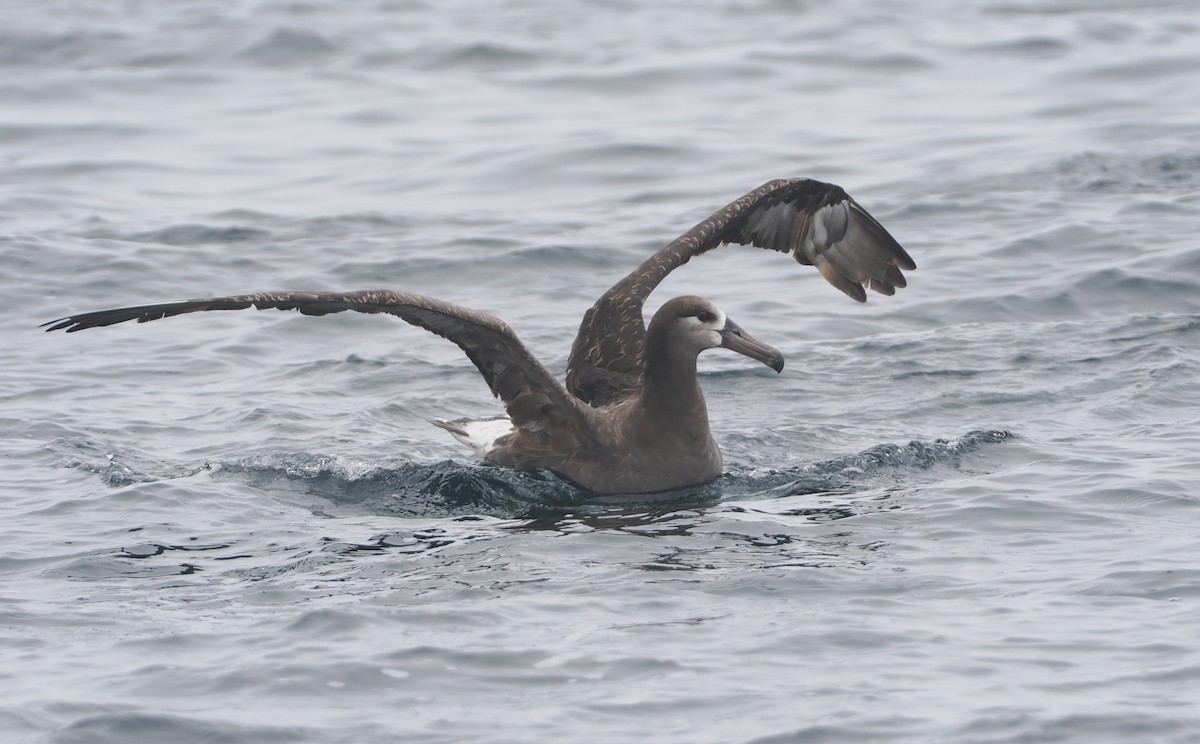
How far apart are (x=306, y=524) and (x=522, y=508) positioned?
1261 millimetres

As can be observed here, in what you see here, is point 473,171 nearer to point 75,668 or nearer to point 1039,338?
point 1039,338

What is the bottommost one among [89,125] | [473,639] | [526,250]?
[473,639]

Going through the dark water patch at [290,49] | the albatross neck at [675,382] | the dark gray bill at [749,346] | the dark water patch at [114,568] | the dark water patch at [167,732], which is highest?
the dark water patch at [290,49]

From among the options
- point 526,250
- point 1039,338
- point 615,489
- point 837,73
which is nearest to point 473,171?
point 526,250

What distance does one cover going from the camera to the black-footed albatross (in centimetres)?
943

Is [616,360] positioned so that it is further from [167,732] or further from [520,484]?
[167,732]

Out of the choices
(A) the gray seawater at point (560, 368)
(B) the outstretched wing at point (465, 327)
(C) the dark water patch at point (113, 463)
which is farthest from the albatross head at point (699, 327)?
(C) the dark water patch at point (113, 463)

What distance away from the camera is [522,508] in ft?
33.5

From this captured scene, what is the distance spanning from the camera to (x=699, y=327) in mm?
10453

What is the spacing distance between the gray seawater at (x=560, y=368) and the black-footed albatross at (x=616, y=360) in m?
0.29

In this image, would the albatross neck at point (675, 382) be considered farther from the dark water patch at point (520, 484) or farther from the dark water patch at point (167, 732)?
the dark water patch at point (167, 732)

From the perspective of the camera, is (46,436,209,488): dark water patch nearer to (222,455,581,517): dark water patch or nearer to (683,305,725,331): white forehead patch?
(222,455,581,517): dark water patch

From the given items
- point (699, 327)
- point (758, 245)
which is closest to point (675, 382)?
point (699, 327)

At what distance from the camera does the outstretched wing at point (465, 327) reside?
8938 mm
